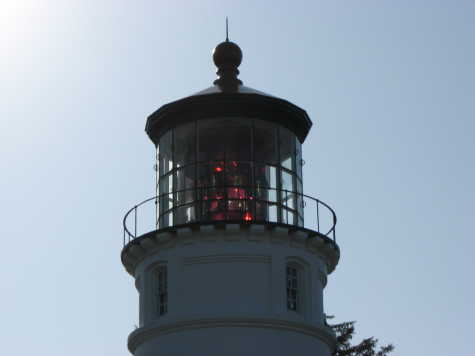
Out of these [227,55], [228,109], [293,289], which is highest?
[227,55]

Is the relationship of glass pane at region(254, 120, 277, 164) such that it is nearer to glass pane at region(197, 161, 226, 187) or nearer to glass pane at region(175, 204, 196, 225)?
glass pane at region(197, 161, 226, 187)

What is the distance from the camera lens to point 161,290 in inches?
934

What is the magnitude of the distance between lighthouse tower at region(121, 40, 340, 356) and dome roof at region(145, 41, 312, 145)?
28 millimetres

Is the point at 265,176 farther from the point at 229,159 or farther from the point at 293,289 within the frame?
the point at 293,289

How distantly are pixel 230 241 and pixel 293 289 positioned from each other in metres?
1.92

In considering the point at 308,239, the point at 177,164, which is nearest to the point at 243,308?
the point at 308,239

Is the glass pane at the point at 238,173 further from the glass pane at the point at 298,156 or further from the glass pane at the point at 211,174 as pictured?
the glass pane at the point at 298,156

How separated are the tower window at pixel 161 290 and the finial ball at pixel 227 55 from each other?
5.44m

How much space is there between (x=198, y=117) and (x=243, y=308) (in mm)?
4736

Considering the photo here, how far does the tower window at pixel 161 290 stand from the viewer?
23.5m

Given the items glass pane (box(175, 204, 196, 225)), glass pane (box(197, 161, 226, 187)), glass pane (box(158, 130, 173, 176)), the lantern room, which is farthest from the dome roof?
glass pane (box(175, 204, 196, 225))

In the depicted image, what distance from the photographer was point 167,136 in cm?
2480

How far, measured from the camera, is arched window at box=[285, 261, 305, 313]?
23.3 m

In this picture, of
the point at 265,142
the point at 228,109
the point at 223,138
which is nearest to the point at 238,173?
the point at 223,138
